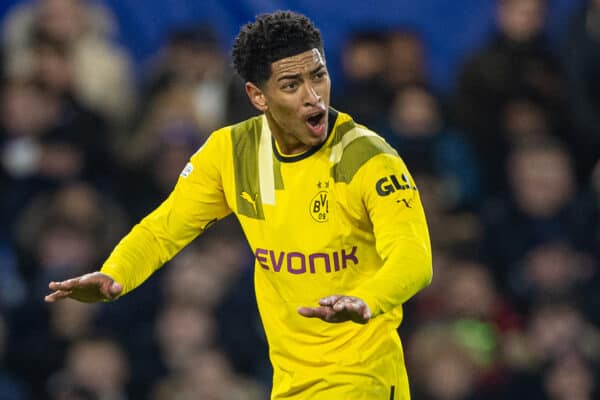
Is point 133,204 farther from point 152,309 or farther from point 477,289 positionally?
point 477,289

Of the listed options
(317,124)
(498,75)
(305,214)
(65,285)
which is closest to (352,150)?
(317,124)

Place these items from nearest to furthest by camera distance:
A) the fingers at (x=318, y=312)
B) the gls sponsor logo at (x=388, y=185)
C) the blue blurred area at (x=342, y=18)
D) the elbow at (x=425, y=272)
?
the fingers at (x=318, y=312) → the elbow at (x=425, y=272) → the gls sponsor logo at (x=388, y=185) → the blue blurred area at (x=342, y=18)

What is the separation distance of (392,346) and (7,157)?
15.5 feet

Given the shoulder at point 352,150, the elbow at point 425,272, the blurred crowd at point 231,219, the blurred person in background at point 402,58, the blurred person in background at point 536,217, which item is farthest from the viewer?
the blurred person in background at point 402,58

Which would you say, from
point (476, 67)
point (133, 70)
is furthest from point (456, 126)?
point (133, 70)

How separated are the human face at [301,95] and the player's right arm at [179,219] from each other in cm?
38

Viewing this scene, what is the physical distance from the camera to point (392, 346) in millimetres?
5070

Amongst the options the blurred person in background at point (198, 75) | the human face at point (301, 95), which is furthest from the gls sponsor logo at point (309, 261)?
the blurred person in background at point (198, 75)

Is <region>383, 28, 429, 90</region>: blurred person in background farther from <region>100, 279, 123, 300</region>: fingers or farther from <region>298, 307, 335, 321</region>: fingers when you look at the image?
<region>298, 307, 335, 321</region>: fingers

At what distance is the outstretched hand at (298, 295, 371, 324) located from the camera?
164 inches

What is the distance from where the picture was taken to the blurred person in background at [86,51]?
936 cm

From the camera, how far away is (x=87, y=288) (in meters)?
4.93

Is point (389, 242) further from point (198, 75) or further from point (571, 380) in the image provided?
point (198, 75)

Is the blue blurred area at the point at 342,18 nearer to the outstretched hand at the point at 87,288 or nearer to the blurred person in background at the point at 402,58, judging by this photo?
the blurred person in background at the point at 402,58
